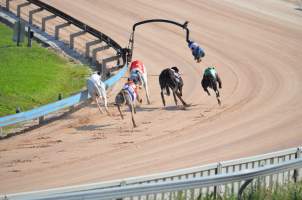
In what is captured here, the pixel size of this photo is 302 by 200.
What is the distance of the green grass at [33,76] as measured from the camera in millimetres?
20531

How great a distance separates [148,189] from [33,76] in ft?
39.2

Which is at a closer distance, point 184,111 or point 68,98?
point 68,98

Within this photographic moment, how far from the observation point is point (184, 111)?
66.5 feet

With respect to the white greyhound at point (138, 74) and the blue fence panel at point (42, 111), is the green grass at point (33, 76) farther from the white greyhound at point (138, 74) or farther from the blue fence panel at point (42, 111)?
the white greyhound at point (138, 74)

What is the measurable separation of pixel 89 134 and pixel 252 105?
168 inches

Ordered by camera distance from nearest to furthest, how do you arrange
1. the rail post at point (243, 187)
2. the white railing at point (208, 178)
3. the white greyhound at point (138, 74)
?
the white railing at point (208, 178), the rail post at point (243, 187), the white greyhound at point (138, 74)

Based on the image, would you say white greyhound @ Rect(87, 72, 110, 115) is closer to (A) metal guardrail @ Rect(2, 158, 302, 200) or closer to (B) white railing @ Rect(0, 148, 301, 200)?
(B) white railing @ Rect(0, 148, 301, 200)

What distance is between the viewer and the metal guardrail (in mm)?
10555

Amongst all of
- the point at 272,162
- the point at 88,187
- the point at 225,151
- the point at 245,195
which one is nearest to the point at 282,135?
the point at 225,151

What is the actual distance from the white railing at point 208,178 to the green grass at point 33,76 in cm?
767

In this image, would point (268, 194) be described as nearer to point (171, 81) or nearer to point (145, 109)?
point (171, 81)

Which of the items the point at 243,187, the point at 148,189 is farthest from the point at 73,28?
the point at 148,189

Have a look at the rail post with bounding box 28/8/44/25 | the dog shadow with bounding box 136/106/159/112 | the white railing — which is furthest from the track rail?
the white railing

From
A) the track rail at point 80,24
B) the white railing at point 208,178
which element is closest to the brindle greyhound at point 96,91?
the track rail at point 80,24
